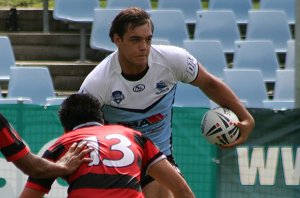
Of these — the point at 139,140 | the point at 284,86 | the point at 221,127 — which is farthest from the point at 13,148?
the point at 284,86

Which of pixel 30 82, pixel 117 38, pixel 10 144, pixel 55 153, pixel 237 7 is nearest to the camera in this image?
pixel 10 144

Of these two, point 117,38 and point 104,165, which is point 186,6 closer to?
point 117,38

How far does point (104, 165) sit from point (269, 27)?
313 inches

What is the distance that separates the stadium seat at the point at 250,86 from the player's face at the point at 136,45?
4.57 meters

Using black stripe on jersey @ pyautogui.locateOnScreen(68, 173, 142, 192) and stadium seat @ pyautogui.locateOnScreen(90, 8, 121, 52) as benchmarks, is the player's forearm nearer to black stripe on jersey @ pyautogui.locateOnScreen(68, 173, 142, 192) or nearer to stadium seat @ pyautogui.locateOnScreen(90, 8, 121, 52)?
A: black stripe on jersey @ pyautogui.locateOnScreen(68, 173, 142, 192)

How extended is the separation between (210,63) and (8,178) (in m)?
3.91

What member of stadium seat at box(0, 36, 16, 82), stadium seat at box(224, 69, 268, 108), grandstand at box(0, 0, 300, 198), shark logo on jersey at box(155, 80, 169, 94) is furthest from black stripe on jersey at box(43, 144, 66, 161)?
stadium seat at box(0, 36, 16, 82)

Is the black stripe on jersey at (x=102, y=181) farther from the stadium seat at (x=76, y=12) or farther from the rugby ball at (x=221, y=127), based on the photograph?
the stadium seat at (x=76, y=12)

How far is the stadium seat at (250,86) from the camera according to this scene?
11094 millimetres

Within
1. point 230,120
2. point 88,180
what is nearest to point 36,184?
point 88,180

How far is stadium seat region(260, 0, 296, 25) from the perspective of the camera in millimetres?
13508

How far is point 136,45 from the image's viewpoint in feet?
21.2

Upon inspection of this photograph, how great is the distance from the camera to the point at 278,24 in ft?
42.1

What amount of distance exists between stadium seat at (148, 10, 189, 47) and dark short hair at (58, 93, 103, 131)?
7099mm
